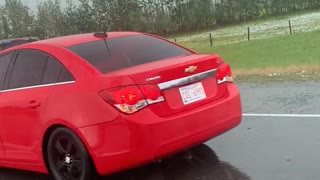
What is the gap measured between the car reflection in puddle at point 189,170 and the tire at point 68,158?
410 millimetres

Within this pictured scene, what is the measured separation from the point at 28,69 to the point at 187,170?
6.36ft

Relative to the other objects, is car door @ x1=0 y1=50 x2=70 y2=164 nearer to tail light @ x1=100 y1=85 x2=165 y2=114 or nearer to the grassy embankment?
tail light @ x1=100 y1=85 x2=165 y2=114

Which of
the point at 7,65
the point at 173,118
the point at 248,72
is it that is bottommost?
the point at 248,72

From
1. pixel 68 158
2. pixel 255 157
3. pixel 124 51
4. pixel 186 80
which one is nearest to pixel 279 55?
pixel 255 157

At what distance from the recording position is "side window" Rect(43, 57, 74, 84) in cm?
532

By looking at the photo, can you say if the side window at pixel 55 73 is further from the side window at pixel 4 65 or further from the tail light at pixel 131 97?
the side window at pixel 4 65

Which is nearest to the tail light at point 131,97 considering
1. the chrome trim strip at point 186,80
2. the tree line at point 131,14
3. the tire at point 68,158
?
the chrome trim strip at point 186,80

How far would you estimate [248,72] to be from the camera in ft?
44.3

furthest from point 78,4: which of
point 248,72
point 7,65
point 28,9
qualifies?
point 7,65

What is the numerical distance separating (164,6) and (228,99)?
4010 centimetres

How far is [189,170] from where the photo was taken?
18.2 feet

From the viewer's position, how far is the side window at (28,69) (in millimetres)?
5629

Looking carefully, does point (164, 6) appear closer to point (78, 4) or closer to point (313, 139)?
point (78, 4)

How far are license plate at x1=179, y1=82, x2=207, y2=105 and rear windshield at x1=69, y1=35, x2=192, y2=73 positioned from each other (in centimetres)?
55
